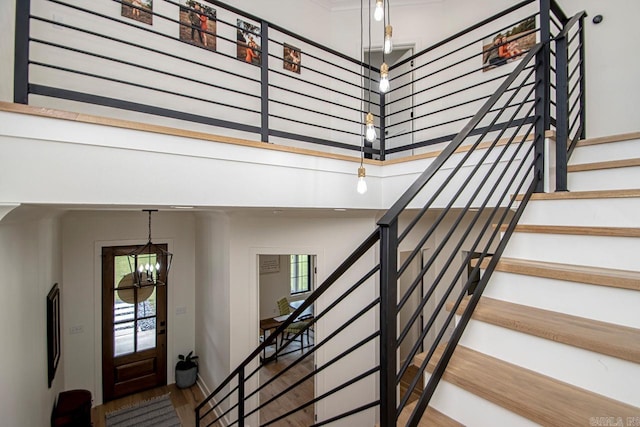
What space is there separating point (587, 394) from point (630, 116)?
3059 millimetres

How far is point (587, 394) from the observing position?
98 centimetres

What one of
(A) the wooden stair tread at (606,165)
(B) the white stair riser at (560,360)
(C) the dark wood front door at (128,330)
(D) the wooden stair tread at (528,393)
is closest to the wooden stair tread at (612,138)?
(A) the wooden stair tread at (606,165)

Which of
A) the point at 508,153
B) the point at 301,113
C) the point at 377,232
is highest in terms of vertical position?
the point at 301,113

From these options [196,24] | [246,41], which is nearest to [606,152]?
[246,41]

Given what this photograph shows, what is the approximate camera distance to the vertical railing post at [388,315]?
0.96 m

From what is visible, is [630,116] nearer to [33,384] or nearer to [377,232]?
[377,232]

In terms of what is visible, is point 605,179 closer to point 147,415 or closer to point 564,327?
point 564,327

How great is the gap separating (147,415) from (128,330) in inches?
50.1

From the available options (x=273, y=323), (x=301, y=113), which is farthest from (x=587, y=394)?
(x=273, y=323)

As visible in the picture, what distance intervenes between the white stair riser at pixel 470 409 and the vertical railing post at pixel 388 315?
1.00 ft

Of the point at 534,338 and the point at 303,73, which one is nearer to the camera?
the point at 534,338

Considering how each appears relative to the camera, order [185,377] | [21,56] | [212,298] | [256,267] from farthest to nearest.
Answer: [185,377] < [212,298] < [256,267] < [21,56]

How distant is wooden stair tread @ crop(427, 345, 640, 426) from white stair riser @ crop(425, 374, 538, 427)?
0.08ft

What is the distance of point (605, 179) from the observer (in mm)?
1711
